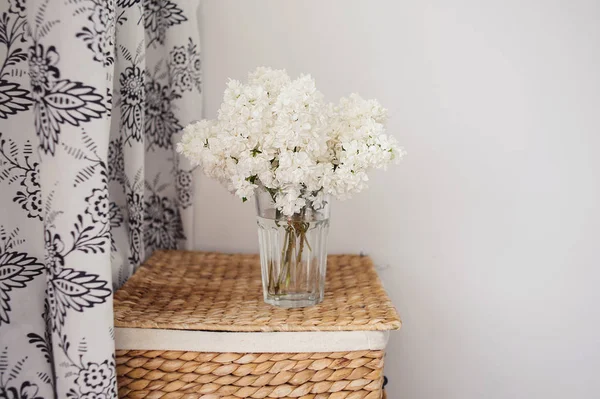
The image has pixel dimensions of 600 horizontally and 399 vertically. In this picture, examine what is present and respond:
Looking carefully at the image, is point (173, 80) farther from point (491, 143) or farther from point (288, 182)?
point (491, 143)

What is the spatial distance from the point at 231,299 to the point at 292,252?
0.16m

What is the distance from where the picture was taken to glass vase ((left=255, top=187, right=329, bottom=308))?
3.27 ft

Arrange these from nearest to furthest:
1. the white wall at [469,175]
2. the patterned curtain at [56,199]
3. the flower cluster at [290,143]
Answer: the patterned curtain at [56,199]
the flower cluster at [290,143]
the white wall at [469,175]

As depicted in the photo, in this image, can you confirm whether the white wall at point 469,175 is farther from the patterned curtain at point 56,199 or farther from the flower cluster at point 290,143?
the patterned curtain at point 56,199

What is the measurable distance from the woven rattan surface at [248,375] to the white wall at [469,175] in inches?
18.9

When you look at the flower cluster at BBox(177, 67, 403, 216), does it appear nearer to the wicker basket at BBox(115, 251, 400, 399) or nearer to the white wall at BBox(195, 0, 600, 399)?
the wicker basket at BBox(115, 251, 400, 399)

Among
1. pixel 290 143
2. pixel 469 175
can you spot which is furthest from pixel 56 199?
pixel 469 175

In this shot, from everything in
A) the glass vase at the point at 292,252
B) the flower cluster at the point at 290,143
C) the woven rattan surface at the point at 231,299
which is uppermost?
the flower cluster at the point at 290,143

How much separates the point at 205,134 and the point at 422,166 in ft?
1.87

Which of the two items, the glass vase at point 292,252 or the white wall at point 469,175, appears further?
the white wall at point 469,175

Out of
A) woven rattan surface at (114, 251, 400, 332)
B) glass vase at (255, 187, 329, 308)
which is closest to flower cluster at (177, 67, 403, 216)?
glass vase at (255, 187, 329, 308)

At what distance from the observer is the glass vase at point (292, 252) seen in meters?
1.00

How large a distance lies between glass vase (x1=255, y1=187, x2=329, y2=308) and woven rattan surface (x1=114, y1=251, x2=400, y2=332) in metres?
0.03

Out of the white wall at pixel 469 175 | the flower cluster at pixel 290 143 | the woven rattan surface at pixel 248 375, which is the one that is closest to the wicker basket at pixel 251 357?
the woven rattan surface at pixel 248 375
